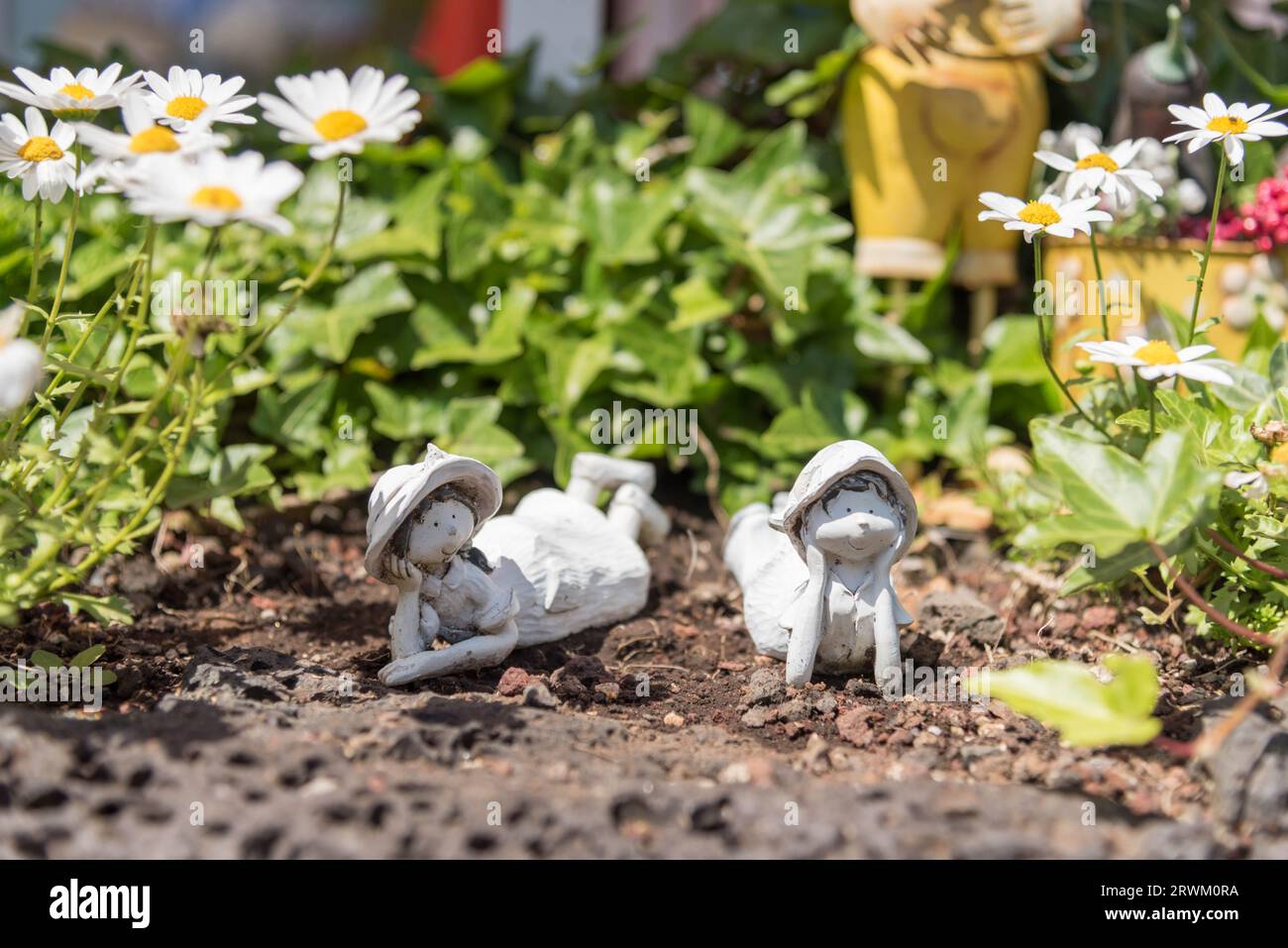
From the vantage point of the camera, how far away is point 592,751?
5.35ft

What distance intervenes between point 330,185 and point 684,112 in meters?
0.98

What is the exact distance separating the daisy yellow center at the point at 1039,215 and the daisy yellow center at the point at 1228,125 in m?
0.27

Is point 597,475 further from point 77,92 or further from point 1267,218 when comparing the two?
point 1267,218

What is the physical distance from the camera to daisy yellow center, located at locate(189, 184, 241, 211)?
1376mm

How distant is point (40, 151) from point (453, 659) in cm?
94

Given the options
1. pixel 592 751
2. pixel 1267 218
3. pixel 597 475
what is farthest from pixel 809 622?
pixel 1267 218

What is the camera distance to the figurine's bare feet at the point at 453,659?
6.02ft

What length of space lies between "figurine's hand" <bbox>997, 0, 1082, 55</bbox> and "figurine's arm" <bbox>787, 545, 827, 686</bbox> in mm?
1470

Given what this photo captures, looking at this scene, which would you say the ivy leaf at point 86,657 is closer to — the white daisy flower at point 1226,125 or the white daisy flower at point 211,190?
the white daisy flower at point 211,190

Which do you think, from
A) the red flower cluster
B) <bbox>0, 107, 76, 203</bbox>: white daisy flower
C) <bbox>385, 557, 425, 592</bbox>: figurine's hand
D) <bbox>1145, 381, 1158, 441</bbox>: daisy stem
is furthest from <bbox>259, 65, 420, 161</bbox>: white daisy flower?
the red flower cluster

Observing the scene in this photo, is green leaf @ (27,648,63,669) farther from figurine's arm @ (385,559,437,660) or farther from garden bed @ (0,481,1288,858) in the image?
figurine's arm @ (385,559,437,660)

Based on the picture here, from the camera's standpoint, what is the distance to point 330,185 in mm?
2955

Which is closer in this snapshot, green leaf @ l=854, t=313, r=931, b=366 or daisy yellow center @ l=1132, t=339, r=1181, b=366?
daisy yellow center @ l=1132, t=339, r=1181, b=366
